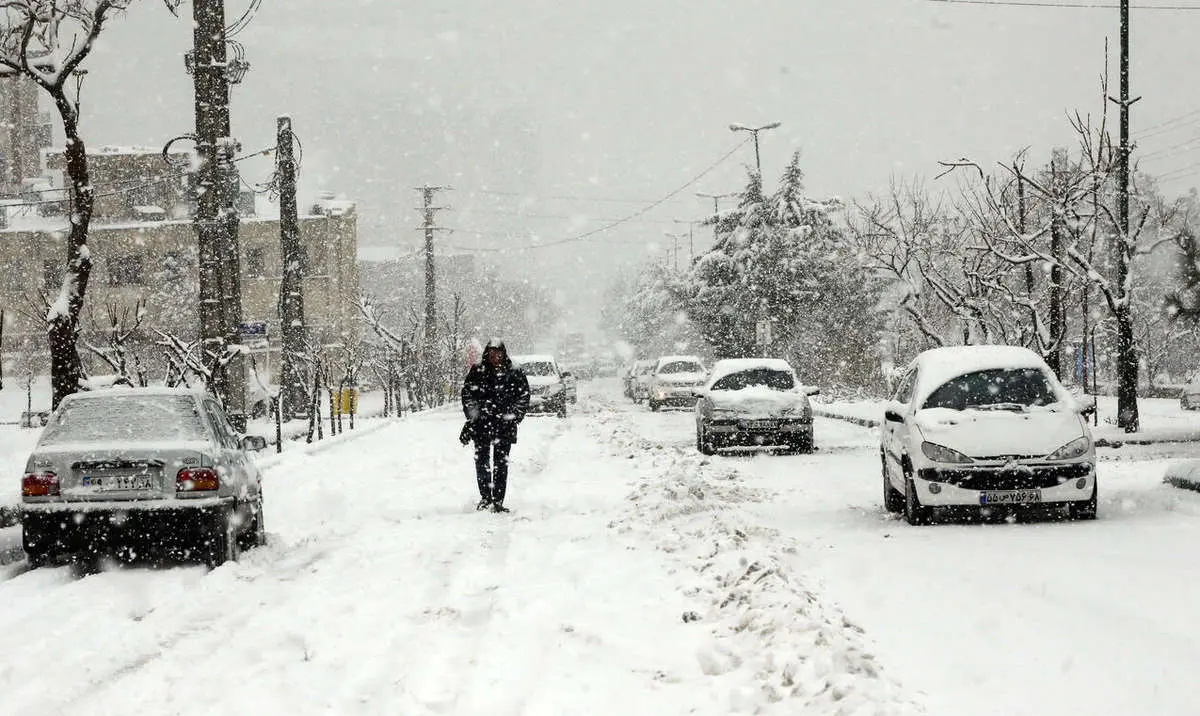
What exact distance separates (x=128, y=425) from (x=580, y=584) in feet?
13.5

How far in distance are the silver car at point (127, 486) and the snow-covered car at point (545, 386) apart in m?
25.7

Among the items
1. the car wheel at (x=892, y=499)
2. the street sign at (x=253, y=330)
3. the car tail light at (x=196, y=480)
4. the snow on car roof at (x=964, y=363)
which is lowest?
the car wheel at (x=892, y=499)

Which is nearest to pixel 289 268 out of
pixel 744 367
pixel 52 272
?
pixel 744 367

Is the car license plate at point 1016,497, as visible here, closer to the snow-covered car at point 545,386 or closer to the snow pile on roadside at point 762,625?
the snow pile on roadside at point 762,625

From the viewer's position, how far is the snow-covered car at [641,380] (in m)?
47.0

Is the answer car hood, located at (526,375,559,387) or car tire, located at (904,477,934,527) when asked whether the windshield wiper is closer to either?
car tire, located at (904,477,934,527)

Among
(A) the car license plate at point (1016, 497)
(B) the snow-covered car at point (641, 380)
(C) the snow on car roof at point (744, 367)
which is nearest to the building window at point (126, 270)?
(B) the snow-covered car at point (641, 380)

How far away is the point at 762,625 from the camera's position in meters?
7.06

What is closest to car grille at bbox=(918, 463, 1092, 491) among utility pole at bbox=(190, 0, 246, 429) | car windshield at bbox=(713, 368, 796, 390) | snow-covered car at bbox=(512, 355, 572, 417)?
car windshield at bbox=(713, 368, 796, 390)

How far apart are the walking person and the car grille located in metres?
4.82

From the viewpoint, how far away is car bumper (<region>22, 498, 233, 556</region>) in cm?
962

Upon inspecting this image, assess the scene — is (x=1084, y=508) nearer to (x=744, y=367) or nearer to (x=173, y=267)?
(x=744, y=367)

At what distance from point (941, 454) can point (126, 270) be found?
61153 mm

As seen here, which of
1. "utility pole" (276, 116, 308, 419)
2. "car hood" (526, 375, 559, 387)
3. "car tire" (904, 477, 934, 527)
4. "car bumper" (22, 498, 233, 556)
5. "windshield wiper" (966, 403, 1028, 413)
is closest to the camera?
"car bumper" (22, 498, 233, 556)
